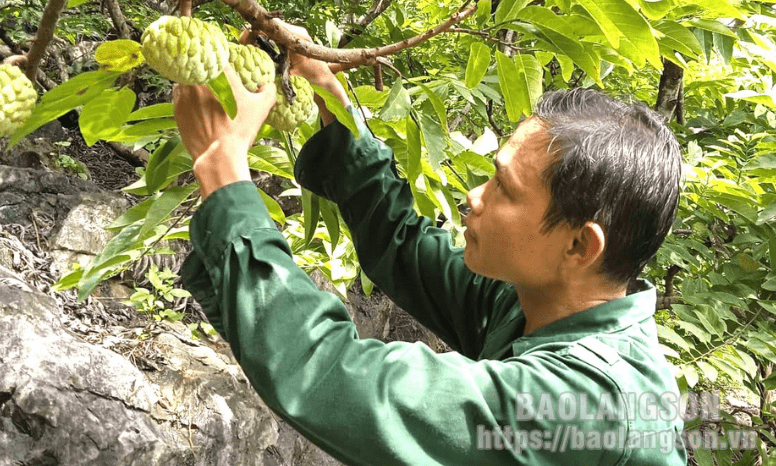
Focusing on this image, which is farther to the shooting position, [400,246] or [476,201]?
[400,246]

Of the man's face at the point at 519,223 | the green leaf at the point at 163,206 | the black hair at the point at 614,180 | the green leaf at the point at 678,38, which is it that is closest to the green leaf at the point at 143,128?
the green leaf at the point at 163,206

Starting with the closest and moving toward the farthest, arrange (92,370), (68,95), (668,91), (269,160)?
(68,95) → (269,160) → (668,91) → (92,370)

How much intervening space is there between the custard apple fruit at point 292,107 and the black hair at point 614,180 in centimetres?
40

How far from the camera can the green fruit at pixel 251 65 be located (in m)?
0.97

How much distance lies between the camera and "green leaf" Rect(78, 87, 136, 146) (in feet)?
3.24

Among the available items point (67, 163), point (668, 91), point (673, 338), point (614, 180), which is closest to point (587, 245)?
point (614, 180)

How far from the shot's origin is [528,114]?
141 cm

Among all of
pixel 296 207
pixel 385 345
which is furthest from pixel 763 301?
pixel 296 207

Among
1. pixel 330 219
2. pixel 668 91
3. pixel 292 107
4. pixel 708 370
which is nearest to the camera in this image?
pixel 292 107

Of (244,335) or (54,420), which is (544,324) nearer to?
(244,335)

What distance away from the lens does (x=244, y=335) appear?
93cm

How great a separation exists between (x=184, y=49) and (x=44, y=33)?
0.18 metres

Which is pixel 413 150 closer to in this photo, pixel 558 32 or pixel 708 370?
pixel 558 32

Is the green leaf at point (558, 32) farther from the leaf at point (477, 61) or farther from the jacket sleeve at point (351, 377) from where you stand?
the jacket sleeve at point (351, 377)
